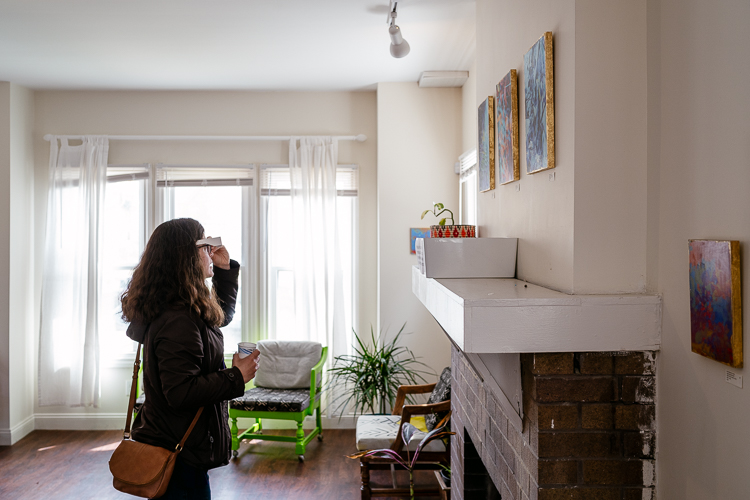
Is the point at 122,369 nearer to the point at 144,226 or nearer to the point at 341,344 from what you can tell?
the point at 144,226

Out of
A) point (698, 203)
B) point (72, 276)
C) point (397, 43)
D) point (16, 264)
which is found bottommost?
point (72, 276)

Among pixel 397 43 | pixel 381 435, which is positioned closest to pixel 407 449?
pixel 381 435

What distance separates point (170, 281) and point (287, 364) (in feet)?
8.70

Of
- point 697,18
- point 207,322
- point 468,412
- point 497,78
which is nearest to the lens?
point 697,18

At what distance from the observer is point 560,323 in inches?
50.6

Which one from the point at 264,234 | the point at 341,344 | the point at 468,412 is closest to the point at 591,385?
the point at 468,412

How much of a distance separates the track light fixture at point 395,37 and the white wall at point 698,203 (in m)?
1.66

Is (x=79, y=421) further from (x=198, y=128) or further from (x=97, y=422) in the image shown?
(x=198, y=128)

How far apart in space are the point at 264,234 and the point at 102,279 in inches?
54.2

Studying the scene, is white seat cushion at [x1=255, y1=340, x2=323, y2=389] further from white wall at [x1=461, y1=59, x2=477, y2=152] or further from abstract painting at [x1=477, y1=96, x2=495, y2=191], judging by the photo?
abstract painting at [x1=477, y1=96, x2=495, y2=191]

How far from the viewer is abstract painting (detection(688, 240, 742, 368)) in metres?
0.98

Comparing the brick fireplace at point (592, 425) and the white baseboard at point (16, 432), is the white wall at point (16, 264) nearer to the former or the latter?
the white baseboard at point (16, 432)

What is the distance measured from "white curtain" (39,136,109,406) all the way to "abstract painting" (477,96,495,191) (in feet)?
11.1

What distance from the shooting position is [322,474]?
3650mm
